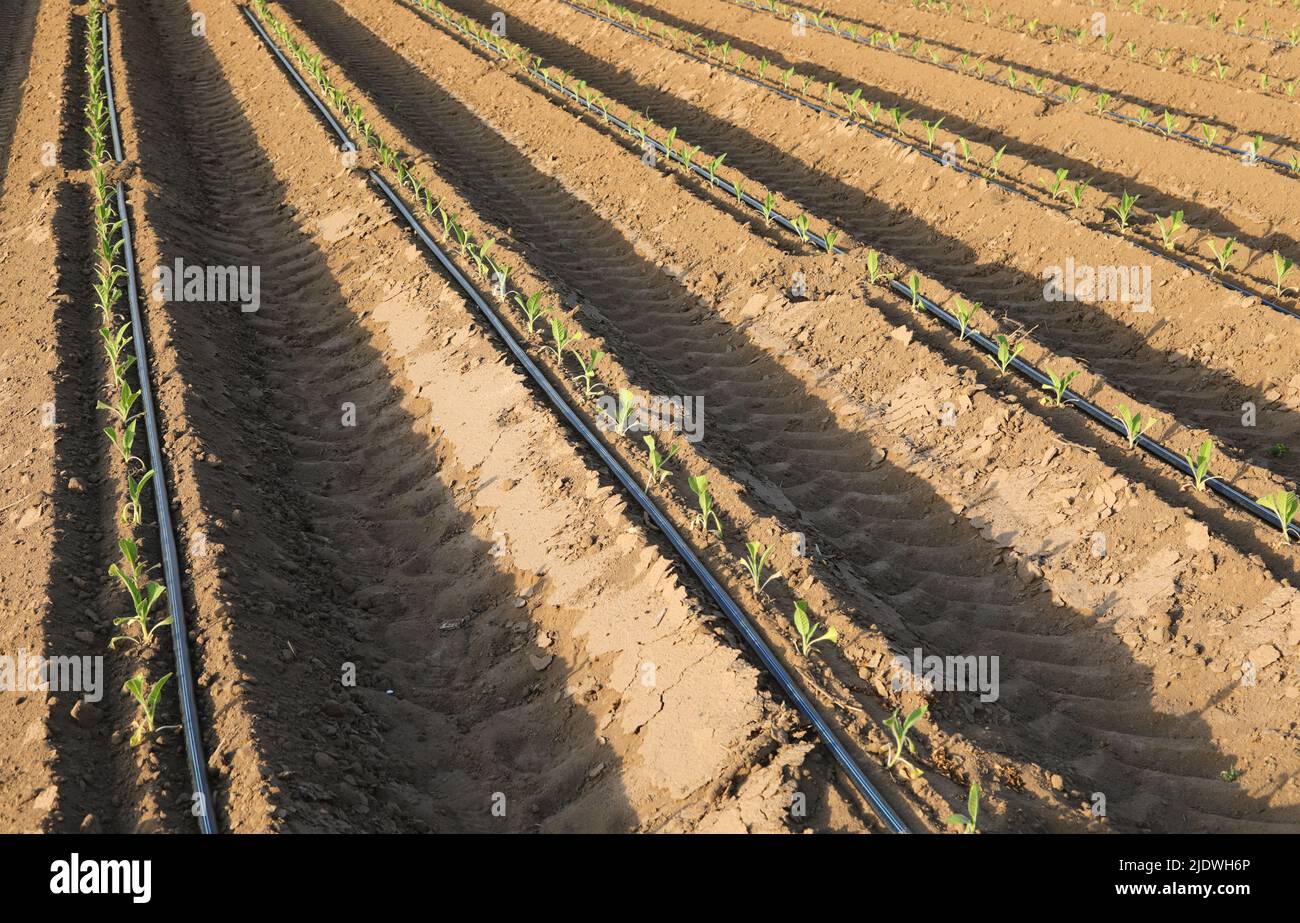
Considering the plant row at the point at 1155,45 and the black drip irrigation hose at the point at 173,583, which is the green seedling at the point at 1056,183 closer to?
the plant row at the point at 1155,45

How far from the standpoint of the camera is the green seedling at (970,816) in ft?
11.7

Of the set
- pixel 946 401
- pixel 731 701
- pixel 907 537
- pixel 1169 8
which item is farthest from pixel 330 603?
pixel 1169 8

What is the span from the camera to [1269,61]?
11305 millimetres

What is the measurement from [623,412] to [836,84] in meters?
8.48

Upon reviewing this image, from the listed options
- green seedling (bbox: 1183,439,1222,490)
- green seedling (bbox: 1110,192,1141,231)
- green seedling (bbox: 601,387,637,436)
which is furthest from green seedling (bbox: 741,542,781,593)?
green seedling (bbox: 1110,192,1141,231)

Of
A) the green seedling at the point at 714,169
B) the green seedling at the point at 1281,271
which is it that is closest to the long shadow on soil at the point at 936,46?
the green seedling at the point at 1281,271

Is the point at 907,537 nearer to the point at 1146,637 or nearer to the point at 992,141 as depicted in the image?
the point at 1146,637

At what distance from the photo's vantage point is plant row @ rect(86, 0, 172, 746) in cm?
453

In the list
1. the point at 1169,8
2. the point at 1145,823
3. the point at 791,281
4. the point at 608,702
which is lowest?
the point at 1145,823

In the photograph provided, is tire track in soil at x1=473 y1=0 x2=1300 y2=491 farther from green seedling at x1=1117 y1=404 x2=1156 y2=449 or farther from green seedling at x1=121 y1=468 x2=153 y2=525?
green seedling at x1=121 y1=468 x2=153 y2=525

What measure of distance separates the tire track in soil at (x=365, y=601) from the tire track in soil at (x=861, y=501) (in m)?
1.29

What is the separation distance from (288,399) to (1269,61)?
10.8 m

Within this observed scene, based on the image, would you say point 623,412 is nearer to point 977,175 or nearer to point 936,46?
point 977,175

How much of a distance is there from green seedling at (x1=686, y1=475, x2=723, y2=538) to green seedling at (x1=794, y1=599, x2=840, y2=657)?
71 cm
